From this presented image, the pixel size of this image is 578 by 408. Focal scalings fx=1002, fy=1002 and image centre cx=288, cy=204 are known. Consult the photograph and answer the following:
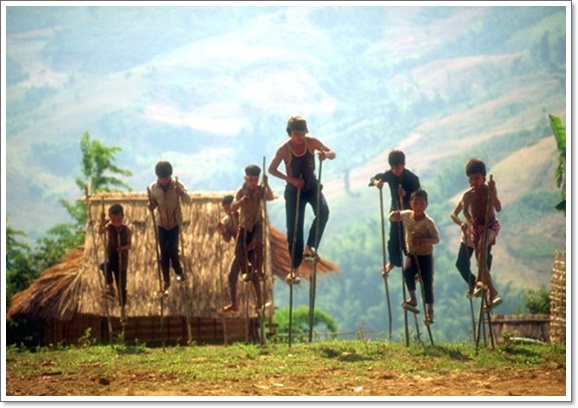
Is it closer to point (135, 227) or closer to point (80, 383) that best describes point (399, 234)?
point (80, 383)

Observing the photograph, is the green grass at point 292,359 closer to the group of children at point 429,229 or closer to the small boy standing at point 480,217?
the group of children at point 429,229

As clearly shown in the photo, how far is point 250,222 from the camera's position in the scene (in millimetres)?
9883

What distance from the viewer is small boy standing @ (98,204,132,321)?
10242 millimetres

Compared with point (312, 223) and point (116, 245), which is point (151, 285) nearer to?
point (116, 245)

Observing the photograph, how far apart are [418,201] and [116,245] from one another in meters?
3.28

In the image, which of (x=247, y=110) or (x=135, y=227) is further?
(x=247, y=110)

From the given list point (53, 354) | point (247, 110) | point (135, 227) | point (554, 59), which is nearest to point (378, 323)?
point (554, 59)

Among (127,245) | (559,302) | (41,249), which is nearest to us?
(127,245)

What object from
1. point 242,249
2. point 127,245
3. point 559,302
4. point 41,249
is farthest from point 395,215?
point 41,249

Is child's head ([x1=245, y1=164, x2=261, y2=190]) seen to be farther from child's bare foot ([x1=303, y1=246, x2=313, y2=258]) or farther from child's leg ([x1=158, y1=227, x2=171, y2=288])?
child's leg ([x1=158, y1=227, x2=171, y2=288])

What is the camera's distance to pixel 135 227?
14.6m

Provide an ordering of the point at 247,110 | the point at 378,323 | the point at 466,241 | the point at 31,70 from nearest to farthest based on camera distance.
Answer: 1. the point at 466,241
2. the point at 378,323
3. the point at 31,70
4. the point at 247,110

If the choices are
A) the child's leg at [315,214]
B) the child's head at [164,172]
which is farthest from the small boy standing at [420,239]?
the child's head at [164,172]
